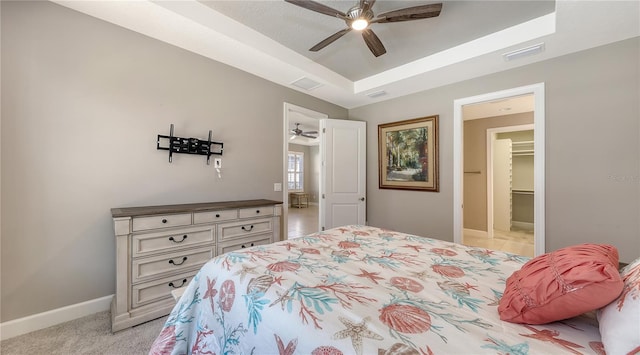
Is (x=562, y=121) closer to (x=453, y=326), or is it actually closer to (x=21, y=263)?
(x=453, y=326)

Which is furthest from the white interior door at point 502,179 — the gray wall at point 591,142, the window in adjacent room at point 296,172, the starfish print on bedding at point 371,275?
the window in adjacent room at point 296,172

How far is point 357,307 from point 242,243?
75.9 inches

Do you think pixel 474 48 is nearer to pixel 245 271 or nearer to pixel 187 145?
pixel 245 271

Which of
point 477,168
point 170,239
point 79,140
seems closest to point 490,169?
point 477,168

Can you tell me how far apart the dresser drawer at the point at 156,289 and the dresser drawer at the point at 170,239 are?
263 millimetres

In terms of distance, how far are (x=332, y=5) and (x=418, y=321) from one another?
2451mm

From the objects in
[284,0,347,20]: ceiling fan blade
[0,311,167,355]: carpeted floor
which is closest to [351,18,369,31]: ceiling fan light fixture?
[284,0,347,20]: ceiling fan blade

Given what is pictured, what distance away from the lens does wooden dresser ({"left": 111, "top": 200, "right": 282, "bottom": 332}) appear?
71.7 inches

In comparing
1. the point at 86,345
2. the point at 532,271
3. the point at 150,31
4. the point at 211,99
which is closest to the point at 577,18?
the point at 532,271

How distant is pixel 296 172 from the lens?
32.0 feet

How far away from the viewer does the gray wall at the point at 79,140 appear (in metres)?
1.75

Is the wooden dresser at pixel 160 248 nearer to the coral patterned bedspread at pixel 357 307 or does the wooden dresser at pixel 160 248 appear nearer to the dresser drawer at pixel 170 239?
A: the dresser drawer at pixel 170 239

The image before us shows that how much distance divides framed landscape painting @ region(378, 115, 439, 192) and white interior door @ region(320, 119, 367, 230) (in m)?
0.35

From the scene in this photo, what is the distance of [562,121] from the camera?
2438 millimetres
